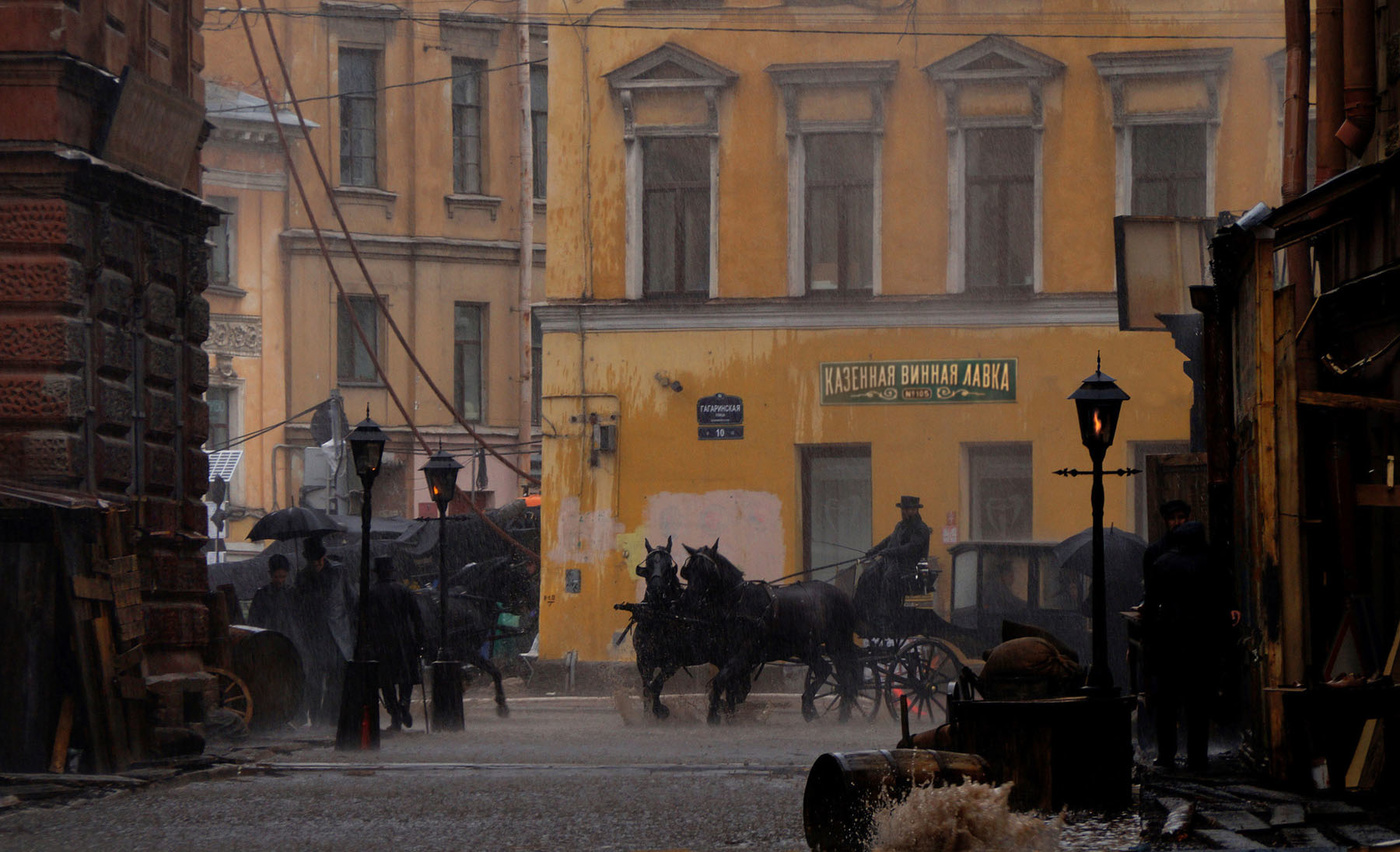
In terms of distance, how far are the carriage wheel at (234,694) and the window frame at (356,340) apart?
25.4 meters

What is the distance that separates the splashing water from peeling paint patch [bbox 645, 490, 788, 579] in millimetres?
18939

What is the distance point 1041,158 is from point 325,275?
2015 cm

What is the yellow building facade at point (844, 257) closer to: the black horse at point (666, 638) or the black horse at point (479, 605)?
the black horse at point (479, 605)

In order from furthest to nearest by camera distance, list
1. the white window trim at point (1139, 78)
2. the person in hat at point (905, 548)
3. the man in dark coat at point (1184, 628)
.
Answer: the white window trim at point (1139, 78) → the person in hat at point (905, 548) → the man in dark coat at point (1184, 628)

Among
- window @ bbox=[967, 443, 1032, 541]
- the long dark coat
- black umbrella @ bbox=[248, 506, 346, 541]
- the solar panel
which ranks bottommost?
the long dark coat

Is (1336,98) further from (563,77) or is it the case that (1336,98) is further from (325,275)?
(325,275)

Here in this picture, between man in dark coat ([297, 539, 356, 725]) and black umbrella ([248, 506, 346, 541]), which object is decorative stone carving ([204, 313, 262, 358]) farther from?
man in dark coat ([297, 539, 356, 725])

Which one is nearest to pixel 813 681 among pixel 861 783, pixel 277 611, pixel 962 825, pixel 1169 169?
pixel 277 611

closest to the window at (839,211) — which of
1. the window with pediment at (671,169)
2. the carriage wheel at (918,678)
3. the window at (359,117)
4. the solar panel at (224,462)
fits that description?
the window with pediment at (671,169)

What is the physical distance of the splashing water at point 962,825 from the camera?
896cm

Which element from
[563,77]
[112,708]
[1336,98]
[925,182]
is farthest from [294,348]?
[1336,98]

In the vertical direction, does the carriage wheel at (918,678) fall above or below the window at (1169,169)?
below

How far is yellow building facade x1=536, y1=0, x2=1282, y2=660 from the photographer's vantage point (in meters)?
27.6

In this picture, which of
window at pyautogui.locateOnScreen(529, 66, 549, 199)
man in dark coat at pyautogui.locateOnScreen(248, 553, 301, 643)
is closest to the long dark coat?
man in dark coat at pyautogui.locateOnScreen(248, 553, 301, 643)
